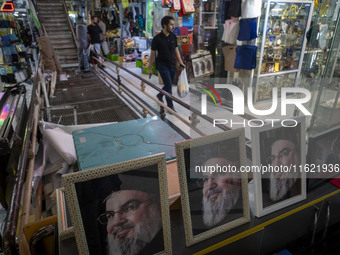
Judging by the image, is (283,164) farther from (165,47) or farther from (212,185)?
(165,47)

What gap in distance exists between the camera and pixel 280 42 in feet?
17.3

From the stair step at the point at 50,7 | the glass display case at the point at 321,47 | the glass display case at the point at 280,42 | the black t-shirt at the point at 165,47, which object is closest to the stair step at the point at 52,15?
the stair step at the point at 50,7

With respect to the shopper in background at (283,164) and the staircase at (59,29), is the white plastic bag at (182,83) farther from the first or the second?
the staircase at (59,29)

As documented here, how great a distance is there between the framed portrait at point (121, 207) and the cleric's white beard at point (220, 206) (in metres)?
0.19

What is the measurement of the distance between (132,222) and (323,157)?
1.30 meters

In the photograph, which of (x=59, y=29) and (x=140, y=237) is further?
(x=59, y=29)

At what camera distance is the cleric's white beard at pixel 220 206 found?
1084 millimetres

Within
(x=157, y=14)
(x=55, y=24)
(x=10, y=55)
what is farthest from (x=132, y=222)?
(x=55, y=24)

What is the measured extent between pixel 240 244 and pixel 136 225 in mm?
543

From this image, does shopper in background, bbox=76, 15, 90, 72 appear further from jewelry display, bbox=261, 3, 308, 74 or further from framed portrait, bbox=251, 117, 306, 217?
framed portrait, bbox=251, 117, 306, 217

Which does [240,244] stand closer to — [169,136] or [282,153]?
[282,153]

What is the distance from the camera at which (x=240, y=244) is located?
46.6 inches

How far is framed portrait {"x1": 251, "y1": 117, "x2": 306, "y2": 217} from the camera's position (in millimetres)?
1154

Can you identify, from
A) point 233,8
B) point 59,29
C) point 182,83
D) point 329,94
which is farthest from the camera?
point 59,29
